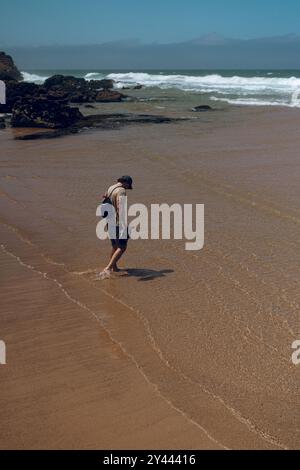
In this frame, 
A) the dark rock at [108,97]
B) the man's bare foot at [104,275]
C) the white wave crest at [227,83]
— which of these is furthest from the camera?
the white wave crest at [227,83]

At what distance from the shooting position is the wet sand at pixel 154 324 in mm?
4262

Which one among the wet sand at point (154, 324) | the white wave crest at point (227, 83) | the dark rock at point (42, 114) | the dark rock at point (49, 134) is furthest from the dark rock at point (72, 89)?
the wet sand at point (154, 324)

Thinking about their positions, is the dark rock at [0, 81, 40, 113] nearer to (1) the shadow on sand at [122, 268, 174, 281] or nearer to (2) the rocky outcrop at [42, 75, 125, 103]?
(2) the rocky outcrop at [42, 75, 125, 103]

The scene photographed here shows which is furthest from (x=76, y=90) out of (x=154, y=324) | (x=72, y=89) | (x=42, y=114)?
(x=154, y=324)

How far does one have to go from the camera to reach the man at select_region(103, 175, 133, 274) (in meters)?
7.10

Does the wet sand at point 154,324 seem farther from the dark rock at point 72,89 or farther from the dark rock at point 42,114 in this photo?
the dark rock at point 72,89

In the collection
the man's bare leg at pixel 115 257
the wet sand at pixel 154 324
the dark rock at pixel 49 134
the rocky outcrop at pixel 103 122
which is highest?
the rocky outcrop at pixel 103 122

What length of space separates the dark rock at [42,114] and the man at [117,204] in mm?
18974

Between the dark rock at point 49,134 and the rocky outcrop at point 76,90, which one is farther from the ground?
the rocky outcrop at point 76,90

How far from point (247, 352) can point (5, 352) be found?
2.35m

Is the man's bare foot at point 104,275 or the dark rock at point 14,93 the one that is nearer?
the man's bare foot at point 104,275

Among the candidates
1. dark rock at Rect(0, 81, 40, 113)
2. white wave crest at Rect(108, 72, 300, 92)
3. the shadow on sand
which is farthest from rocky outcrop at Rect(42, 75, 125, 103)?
the shadow on sand

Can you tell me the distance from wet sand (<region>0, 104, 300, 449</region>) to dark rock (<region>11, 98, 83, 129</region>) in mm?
13681

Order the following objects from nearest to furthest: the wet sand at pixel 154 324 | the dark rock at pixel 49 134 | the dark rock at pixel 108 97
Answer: the wet sand at pixel 154 324 → the dark rock at pixel 49 134 → the dark rock at pixel 108 97
